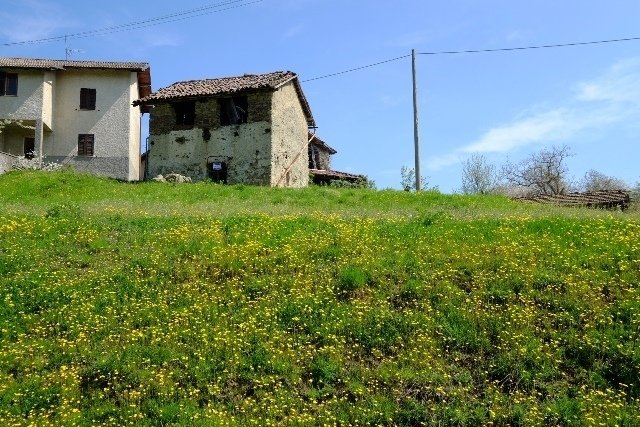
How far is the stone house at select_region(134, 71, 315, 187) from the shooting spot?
3447 centimetres

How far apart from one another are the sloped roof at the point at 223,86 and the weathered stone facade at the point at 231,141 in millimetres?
366

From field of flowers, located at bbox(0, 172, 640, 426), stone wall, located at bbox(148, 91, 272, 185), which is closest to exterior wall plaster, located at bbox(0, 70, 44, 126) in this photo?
stone wall, located at bbox(148, 91, 272, 185)

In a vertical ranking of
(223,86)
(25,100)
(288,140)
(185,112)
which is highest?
(223,86)

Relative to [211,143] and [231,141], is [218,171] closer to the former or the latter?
[211,143]

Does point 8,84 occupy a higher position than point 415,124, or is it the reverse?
point 8,84

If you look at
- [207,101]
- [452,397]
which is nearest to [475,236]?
[452,397]

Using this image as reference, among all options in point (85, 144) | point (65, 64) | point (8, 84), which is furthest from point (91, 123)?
point (8, 84)

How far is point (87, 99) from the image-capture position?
4038 cm

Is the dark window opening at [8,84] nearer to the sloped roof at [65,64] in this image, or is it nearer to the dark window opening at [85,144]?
the sloped roof at [65,64]

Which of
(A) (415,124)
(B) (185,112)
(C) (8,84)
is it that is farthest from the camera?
(C) (8,84)

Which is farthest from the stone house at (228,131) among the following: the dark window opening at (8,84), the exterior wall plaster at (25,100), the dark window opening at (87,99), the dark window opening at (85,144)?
the dark window opening at (8,84)

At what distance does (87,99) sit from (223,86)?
10822 mm

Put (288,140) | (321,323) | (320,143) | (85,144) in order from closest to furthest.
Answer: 1. (321,323)
2. (288,140)
3. (85,144)
4. (320,143)

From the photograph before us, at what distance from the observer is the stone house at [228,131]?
34469 millimetres
